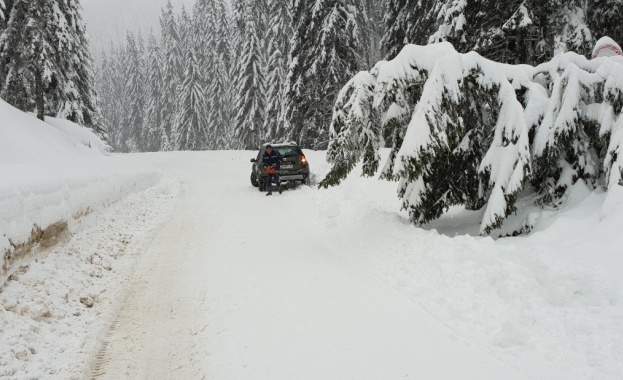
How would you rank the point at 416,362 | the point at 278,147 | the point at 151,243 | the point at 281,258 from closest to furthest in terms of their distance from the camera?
the point at 416,362, the point at 281,258, the point at 151,243, the point at 278,147

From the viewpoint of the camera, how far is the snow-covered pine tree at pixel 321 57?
23.2m

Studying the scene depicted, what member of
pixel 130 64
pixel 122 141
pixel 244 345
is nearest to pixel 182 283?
pixel 244 345

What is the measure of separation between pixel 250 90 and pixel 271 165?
25367 mm

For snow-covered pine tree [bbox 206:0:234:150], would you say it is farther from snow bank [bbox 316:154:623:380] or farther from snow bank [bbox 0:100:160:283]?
snow bank [bbox 316:154:623:380]

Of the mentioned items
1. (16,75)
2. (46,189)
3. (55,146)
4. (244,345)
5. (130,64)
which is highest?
(130,64)

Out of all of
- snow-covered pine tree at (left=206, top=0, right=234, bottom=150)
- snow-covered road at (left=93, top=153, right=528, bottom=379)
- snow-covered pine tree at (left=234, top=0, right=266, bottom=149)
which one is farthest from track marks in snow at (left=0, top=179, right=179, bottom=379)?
A: snow-covered pine tree at (left=206, top=0, right=234, bottom=150)

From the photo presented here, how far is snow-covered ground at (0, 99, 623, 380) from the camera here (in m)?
3.74

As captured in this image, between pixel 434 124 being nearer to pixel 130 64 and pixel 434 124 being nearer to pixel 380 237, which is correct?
pixel 380 237

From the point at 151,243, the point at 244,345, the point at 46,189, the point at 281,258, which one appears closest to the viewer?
the point at 244,345

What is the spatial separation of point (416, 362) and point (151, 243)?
6.48 metres

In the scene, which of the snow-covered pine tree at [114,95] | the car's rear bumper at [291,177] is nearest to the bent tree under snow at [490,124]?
the car's rear bumper at [291,177]

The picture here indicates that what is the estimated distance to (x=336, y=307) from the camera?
4980 mm

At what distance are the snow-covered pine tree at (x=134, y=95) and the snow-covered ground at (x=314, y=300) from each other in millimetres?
70641

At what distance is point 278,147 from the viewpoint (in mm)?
15695
